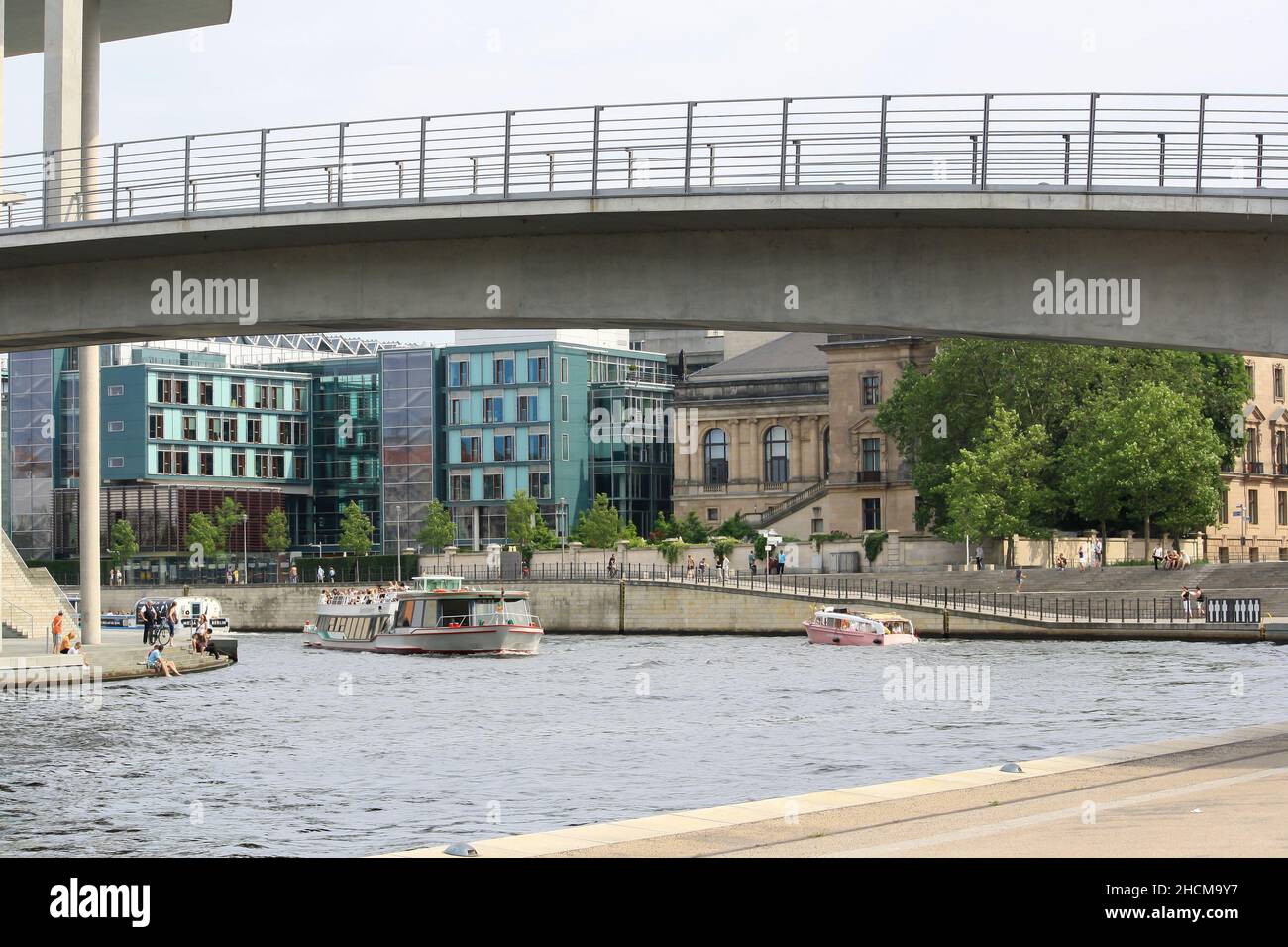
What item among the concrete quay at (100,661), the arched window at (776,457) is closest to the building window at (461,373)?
the arched window at (776,457)

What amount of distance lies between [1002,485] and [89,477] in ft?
178

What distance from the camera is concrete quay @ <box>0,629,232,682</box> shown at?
45750 mm

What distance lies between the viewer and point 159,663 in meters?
52.2

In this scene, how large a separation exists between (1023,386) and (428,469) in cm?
5354

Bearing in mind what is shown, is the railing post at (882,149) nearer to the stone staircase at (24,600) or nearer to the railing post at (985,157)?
the railing post at (985,157)

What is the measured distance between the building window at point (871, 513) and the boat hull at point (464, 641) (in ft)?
165

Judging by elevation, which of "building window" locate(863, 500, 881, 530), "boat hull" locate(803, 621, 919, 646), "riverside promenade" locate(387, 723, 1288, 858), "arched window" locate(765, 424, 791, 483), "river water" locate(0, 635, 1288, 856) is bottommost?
"boat hull" locate(803, 621, 919, 646)

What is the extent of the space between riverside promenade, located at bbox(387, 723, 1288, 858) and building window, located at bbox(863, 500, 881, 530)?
103 meters

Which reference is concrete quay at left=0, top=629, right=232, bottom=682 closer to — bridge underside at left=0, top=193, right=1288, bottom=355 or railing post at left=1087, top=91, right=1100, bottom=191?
bridge underside at left=0, top=193, right=1288, bottom=355

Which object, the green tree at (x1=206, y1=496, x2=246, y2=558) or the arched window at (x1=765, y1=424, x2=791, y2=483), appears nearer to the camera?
the green tree at (x1=206, y1=496, x2=246, y2=558)

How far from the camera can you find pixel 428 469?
138750 mm

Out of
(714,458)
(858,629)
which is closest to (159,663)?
(858,629)

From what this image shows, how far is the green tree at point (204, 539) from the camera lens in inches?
5128

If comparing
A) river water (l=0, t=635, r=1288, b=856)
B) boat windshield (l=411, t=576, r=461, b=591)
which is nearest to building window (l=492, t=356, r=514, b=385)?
boat windshield (l=411, t=576, r=461, b=591)
